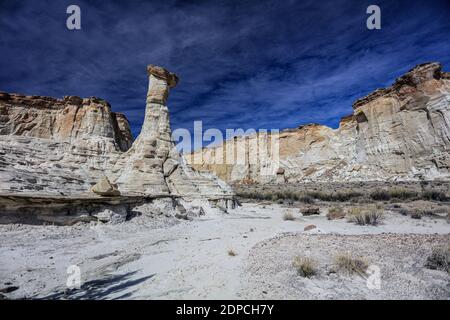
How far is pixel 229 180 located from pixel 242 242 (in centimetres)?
5262

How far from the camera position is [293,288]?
4031 mm

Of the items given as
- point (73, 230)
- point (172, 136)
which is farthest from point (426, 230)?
point (172, 136)

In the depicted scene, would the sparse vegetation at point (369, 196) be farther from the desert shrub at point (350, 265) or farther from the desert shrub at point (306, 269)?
the desert shrub at point (306, 269)

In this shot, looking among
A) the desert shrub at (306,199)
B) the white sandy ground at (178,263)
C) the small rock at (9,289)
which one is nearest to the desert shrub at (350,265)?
the white sandy ground at (178,263)

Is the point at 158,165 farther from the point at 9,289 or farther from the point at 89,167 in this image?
the point at 9,289

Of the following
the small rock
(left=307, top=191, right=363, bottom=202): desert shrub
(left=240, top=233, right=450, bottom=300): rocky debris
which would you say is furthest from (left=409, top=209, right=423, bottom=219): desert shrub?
the small rock

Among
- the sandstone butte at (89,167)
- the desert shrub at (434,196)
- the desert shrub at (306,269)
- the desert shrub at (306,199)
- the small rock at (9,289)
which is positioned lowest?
the desert shrub at (306,199)

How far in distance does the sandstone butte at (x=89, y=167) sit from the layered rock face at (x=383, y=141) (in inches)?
1011

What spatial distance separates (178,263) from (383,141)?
37866mm

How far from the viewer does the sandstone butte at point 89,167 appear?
880 cm

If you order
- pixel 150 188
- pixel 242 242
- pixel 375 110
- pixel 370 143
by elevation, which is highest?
pixel 375 110
